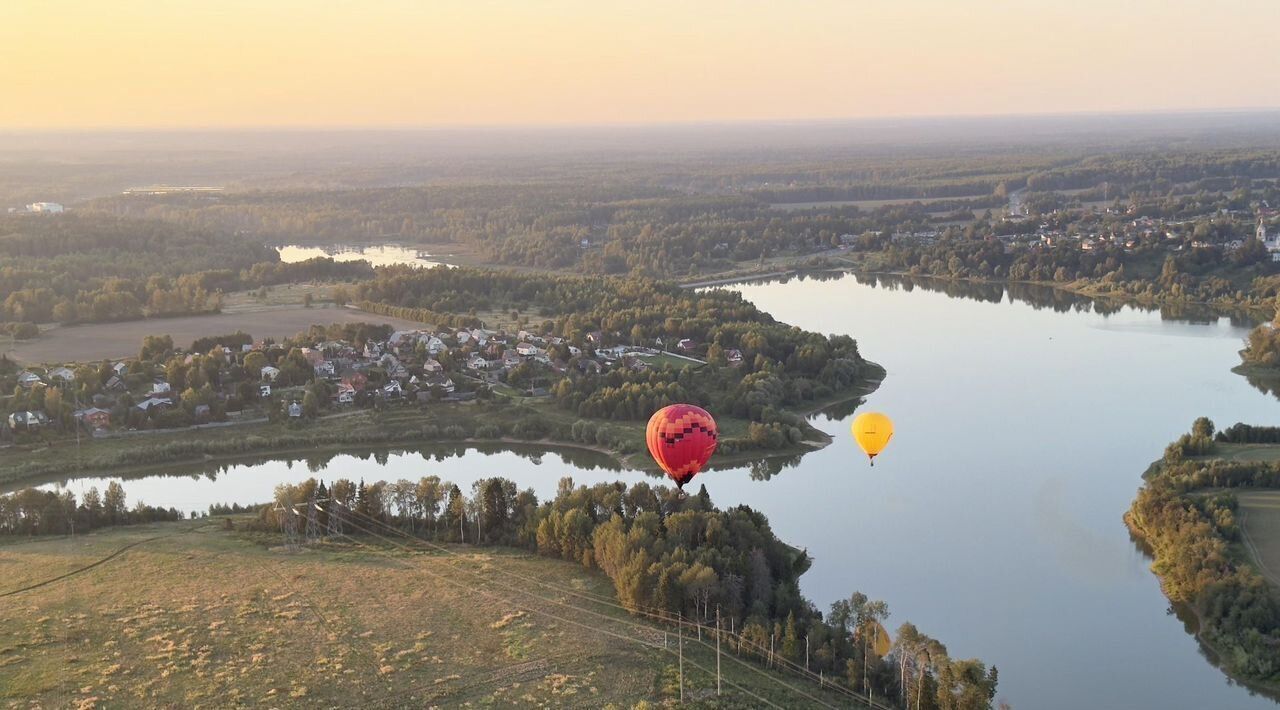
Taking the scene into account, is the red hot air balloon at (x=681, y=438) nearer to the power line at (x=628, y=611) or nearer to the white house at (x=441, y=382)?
the power line at (x=628, y=611)

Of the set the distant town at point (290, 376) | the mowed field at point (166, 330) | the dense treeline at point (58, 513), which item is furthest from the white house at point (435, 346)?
the dense treeline at point (58, 513)

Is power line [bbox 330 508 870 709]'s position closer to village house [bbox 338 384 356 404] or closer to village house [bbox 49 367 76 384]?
village house [bbox 338 384 356 404]

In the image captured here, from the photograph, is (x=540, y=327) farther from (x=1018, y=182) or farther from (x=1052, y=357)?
(x=1018, y=182)

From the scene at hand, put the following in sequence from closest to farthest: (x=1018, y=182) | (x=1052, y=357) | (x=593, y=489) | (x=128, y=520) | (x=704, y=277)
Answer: (x=593, y=489) → (x=128, y=520) → (x=1052, y=357) → (x=704, y=277) → (x=1018, y=182)

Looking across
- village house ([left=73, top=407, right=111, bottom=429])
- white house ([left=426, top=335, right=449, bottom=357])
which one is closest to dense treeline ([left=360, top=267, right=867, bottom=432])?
white house ([left=426, top=335, right=449, bottom=357])

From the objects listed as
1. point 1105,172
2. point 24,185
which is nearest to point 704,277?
→ point 1105,172

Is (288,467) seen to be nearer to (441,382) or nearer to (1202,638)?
(441,382)

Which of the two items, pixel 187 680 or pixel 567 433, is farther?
pixel 567 433
